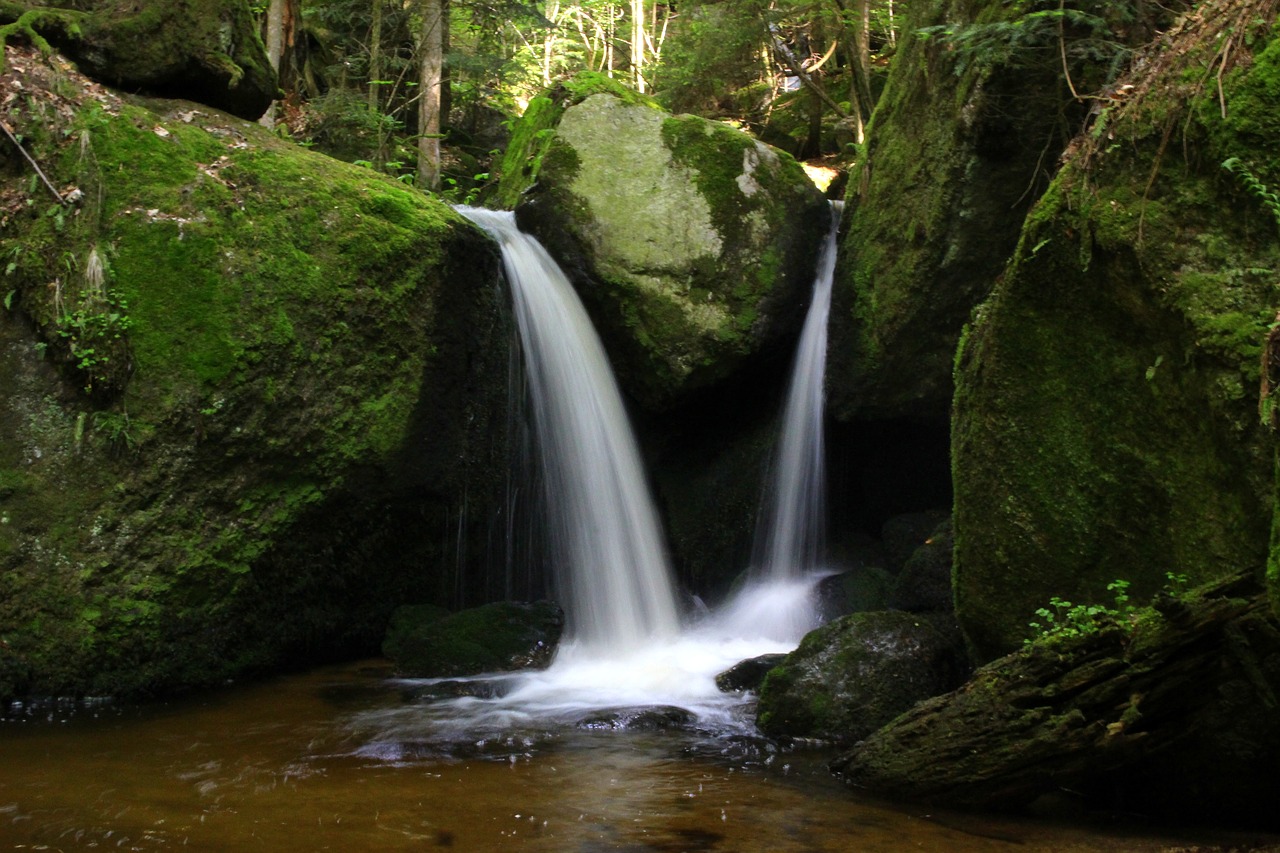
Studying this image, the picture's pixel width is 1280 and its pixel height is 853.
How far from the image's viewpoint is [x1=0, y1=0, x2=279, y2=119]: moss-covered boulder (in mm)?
7035

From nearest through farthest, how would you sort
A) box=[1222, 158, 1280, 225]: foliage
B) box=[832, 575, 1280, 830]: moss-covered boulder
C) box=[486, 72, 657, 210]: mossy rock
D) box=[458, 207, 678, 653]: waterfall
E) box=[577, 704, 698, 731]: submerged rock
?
box=[832, 575, 1280, 830]: moss-covered boulder, box=[1222, 158, 1280, 225]: foliage, box=[577, 704, 698, 731]: submerged rock, box=[458, 207, 678, 653]: waterfall, box=[486, 72, 657, 210]: mossy rock

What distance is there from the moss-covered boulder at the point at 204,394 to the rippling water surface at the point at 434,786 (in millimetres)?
654

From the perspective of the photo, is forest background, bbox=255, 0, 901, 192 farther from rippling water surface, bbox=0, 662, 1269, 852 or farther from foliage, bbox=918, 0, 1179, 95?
rippling water surface, bbox=0, 662, 1269, 852

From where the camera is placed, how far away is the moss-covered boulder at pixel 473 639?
6.79 m

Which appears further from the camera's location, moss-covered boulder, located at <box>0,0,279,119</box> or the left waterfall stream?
moss-covered boulder, located at <box>0,0,279,119</box>

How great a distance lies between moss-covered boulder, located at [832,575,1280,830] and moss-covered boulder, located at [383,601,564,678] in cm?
325

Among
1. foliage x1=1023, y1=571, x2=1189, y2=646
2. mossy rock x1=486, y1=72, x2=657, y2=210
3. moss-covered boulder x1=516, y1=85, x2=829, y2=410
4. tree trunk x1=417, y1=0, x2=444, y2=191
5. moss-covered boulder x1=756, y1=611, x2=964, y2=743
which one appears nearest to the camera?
foliage x1=1023, y1=571, x2=1189, y2=646

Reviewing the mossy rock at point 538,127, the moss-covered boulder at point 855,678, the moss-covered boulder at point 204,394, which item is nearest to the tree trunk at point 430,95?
the mossy rock at point 538,127

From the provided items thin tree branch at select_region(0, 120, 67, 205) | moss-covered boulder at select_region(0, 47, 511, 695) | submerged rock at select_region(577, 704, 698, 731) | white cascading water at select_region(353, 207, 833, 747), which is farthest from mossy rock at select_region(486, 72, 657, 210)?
submerged rock at select_region(577, 704, 698, 731)

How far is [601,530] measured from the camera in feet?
27.9

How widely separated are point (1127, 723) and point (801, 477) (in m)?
5.37

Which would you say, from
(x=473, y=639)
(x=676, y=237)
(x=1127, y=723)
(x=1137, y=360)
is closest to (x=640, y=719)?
(x=473, y=639)

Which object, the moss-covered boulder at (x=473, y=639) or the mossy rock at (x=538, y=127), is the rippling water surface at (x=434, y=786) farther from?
the mossy rock at (x=538, y=127)

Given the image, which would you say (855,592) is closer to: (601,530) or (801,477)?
(801,477)
